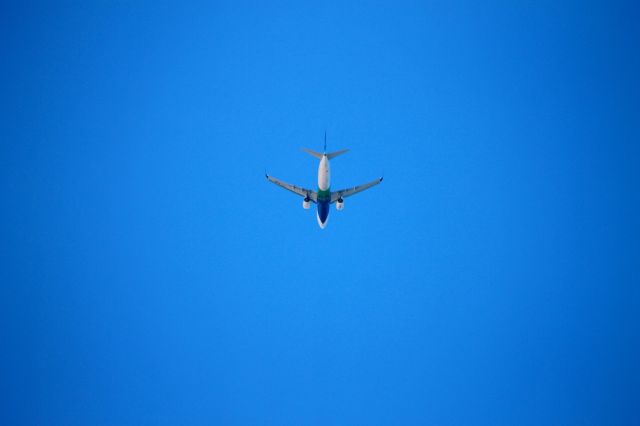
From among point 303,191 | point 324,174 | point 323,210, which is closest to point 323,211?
point 323,210

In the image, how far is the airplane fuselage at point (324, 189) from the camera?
50.5 metres

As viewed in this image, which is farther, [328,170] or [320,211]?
[320,211]

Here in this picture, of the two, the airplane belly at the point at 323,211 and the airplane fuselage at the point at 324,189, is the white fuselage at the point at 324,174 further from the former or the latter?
the airplane belly at the point at 323,211

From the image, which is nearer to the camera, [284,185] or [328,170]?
[328,170]

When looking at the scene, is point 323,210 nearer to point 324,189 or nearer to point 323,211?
point 323,211

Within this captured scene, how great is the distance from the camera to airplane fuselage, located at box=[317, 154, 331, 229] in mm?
50500

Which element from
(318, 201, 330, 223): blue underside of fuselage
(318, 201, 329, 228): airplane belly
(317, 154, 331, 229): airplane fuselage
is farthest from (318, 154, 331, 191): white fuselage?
(318, 201, 329, 228): airplane belly

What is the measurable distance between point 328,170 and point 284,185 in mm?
8139

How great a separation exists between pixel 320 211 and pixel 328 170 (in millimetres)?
7156

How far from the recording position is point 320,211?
56938 mm

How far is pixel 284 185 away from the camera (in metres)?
57.6

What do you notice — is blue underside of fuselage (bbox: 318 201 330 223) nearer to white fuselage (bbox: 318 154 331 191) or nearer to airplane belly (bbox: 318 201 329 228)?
airplane belly (bbox: 318 201 329 228)

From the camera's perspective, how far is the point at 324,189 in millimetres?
53406

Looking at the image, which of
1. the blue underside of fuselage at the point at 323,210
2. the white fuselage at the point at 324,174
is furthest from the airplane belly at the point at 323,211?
the white fuselage at the point at 324,174
